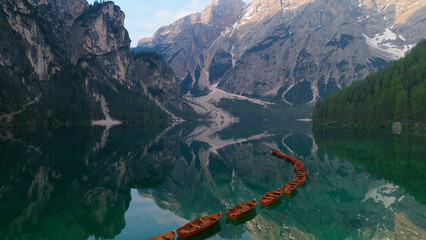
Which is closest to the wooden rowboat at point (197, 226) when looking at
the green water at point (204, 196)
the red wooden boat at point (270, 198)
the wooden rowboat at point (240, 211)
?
the green water at point (204, 196)

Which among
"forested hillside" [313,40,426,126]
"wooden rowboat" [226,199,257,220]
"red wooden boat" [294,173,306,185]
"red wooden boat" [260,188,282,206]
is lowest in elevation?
"forested hillside" [313,40,426,126]

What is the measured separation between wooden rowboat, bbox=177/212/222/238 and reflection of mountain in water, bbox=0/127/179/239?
6273 millimetres

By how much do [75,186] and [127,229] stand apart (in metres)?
16.3

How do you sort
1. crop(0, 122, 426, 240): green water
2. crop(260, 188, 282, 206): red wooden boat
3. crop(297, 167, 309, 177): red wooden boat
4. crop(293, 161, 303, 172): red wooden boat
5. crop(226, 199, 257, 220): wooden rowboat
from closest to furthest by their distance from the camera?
crop(0, 122, 426, 240): green water
crop(226, 199, 257, 220): wooden rowboat
crop(260, 188, 282, 206): red wooden boat
crop(297, 167, 309, 177): red wooden boat
crop(293, 161, 303, 172): red wooden boat

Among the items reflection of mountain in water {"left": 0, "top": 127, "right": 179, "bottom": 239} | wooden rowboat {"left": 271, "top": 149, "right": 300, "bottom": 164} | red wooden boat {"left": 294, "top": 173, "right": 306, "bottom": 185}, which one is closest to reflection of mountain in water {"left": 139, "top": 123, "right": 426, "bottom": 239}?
red wooden boat {"left": 294, "top": 173, "right": 306, "bottom": 185}

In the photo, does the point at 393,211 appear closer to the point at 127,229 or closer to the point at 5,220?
the point at 127,229

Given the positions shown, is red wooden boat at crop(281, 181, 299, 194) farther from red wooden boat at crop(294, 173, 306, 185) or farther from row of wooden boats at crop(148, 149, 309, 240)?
red wooden boat at crop(294, 173, 306, 185)

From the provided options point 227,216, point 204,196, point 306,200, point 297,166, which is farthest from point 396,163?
point 227,216

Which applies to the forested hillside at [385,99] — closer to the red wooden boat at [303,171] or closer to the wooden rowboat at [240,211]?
the red wooden boat at [303,171]

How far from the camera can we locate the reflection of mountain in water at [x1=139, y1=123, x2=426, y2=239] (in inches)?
974

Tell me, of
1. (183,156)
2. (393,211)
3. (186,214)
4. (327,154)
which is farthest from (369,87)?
(186,214)

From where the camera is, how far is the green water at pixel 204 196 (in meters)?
24.7

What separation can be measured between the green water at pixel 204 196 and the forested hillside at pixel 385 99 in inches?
2463

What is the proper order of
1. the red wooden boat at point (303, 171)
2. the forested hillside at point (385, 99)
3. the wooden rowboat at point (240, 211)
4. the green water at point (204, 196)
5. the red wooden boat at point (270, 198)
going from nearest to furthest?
1. the green water at point (204, 196)
2. the wooden rowboat at point (240, 211)
3. the red wooden boat at point (270, 198)
4. the red wooden boat at point (303, 171)
5. the forested hillside at point (385, 99)
